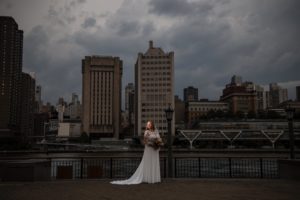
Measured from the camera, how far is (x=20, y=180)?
51.4 feet

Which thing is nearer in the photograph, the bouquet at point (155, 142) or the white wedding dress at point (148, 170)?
the white wedding dress at point (148, 170)

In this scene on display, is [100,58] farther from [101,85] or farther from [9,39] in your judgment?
[9,39]

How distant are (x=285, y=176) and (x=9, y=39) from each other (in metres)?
195

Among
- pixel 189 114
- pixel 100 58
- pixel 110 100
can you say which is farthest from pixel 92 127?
pixel 189 114

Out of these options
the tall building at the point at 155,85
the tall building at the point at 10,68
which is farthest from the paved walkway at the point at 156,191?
the tall building at the point at 10,68

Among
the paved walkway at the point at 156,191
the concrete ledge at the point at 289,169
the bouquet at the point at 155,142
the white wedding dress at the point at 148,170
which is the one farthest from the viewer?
the concrete ledge at the point at 289,169

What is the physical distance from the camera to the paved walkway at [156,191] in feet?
36.3

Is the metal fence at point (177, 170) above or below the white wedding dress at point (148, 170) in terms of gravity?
below

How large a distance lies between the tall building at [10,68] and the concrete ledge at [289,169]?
17584 centimetres

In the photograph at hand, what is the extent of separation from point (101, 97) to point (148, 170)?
586 feet

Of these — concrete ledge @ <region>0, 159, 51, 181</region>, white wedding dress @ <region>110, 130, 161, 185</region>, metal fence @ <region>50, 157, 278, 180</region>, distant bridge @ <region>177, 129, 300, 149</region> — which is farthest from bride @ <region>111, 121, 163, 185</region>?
distant bridge @ <region>177, 129, 300, 149</region>

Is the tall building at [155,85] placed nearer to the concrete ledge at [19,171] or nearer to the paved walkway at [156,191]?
the concrete ledge at [19,171]

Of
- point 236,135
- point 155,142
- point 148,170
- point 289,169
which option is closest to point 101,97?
point 236,135

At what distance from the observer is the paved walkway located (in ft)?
36.3
